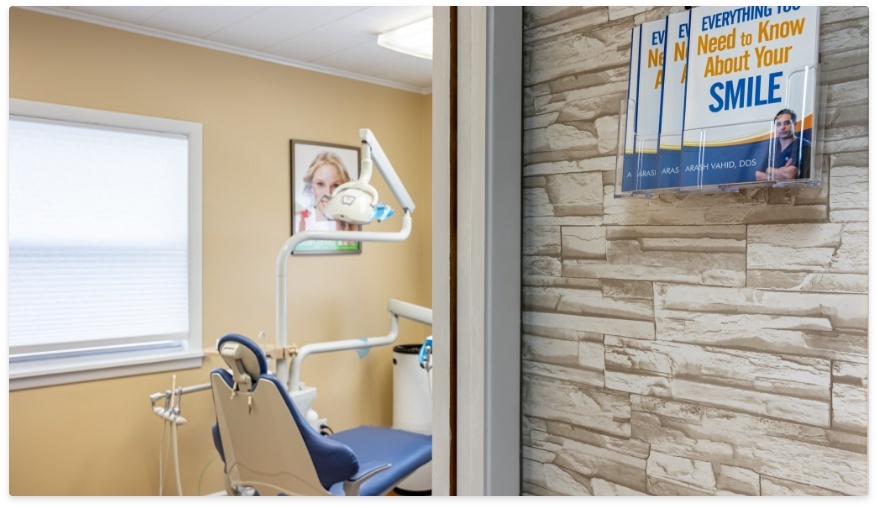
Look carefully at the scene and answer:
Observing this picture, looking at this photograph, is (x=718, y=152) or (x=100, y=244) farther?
(x=100, y=244)

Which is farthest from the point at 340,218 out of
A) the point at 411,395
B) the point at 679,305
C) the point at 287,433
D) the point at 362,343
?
the point at 679,305

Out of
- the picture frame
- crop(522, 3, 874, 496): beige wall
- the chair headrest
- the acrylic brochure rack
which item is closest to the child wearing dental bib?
the picture frame

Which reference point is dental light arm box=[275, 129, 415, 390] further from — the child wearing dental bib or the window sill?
the child wearing dental bib

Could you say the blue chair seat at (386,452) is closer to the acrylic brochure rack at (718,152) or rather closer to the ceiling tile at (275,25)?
the ceiling tile at (275,25)

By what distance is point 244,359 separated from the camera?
2330 mm

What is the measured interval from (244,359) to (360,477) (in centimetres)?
56

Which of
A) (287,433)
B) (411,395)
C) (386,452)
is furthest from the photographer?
(411,395)

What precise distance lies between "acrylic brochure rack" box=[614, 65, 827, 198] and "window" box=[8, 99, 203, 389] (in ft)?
8.60

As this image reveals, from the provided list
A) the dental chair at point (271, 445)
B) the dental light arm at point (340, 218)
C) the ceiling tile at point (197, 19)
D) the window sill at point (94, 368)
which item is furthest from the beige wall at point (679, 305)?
the window sill at point (94, 368)

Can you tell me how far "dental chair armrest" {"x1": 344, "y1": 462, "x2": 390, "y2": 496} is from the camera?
7.89ft

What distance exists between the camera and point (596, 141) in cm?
81

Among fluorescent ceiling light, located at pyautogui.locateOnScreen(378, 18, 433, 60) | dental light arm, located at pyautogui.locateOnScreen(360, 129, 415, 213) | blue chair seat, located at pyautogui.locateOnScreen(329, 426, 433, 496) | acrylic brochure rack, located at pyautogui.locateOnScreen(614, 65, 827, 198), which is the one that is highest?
fluorescent ceiling light, located at pyautogui.locateOnScreen(378, 18, 433, 60)

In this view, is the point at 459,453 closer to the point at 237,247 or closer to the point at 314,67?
the point at 237,247

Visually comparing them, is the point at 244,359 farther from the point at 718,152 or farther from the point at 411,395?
the point at 718,152
